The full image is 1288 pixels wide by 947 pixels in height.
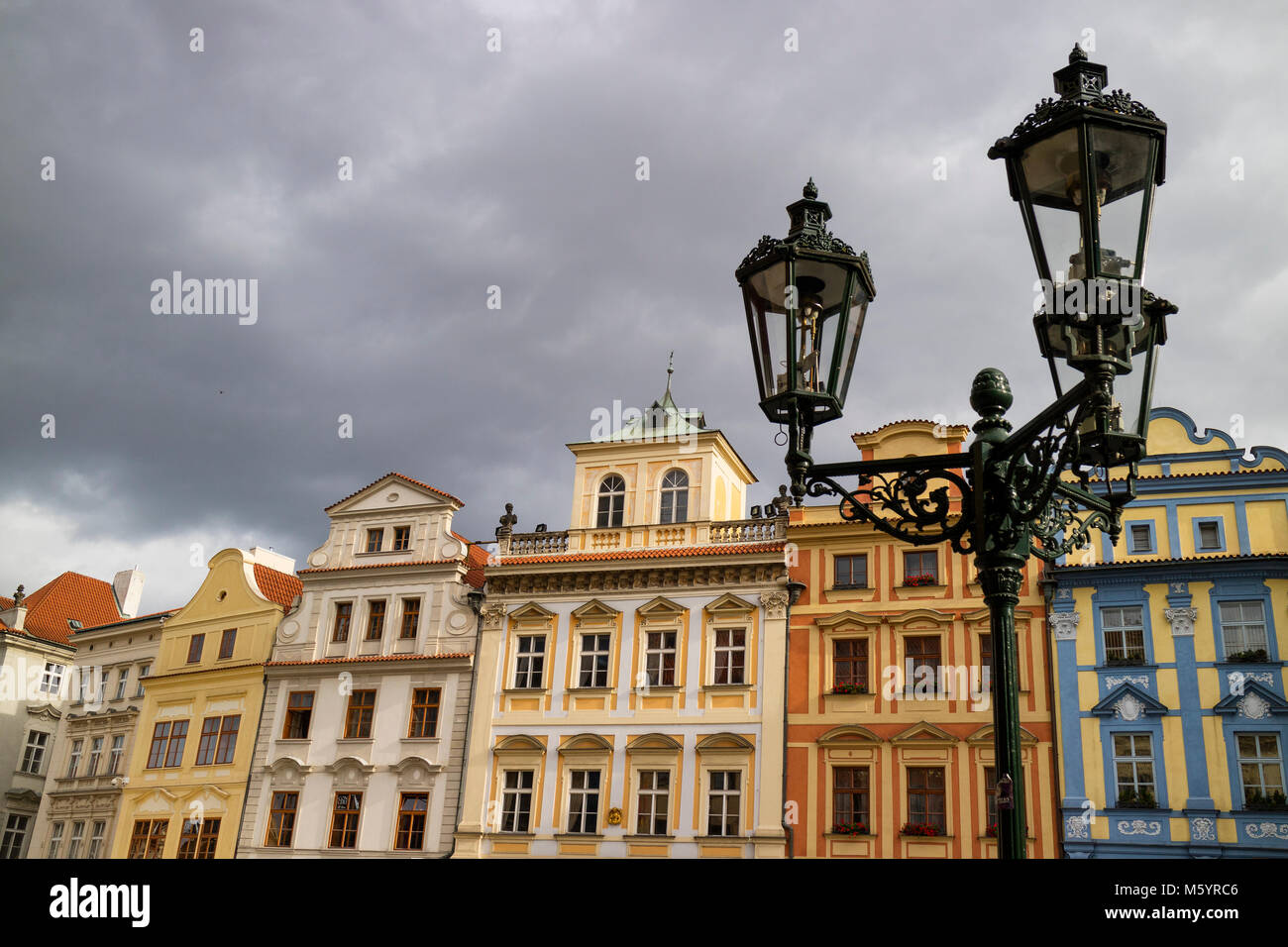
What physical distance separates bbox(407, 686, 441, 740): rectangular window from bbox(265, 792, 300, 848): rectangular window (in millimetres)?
3819

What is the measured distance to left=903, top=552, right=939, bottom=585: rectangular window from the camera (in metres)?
28.2

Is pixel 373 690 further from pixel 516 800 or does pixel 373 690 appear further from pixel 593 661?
pixel 593 661

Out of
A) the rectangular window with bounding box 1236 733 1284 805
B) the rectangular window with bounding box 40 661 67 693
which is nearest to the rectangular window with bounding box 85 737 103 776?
the rectangular window with bounding box 40 661 67 693

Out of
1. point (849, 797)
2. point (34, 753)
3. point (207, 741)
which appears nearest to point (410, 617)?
point (207, 741)

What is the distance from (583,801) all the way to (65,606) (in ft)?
97.8

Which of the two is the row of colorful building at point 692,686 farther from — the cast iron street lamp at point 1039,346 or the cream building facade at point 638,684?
the cast iron street lamp at point 1039,346

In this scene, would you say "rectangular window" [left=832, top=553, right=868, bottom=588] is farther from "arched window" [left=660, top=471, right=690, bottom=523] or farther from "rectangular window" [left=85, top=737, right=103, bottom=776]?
"rectangular window" [left=85, top=737, right=103, bottom=776]

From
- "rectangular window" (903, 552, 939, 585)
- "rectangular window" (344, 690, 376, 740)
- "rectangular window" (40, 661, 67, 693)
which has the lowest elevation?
"rectangular window" (344, 690, 376, 740)

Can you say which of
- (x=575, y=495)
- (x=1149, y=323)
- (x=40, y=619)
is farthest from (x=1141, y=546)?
(x=40, y=619)

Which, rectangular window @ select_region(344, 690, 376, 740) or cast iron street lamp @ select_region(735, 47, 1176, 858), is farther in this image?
rectangular window @ select_region(344, 690, 376, 740)

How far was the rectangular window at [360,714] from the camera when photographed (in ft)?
103

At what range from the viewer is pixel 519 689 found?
30.4 m

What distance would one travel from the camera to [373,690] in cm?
3189
